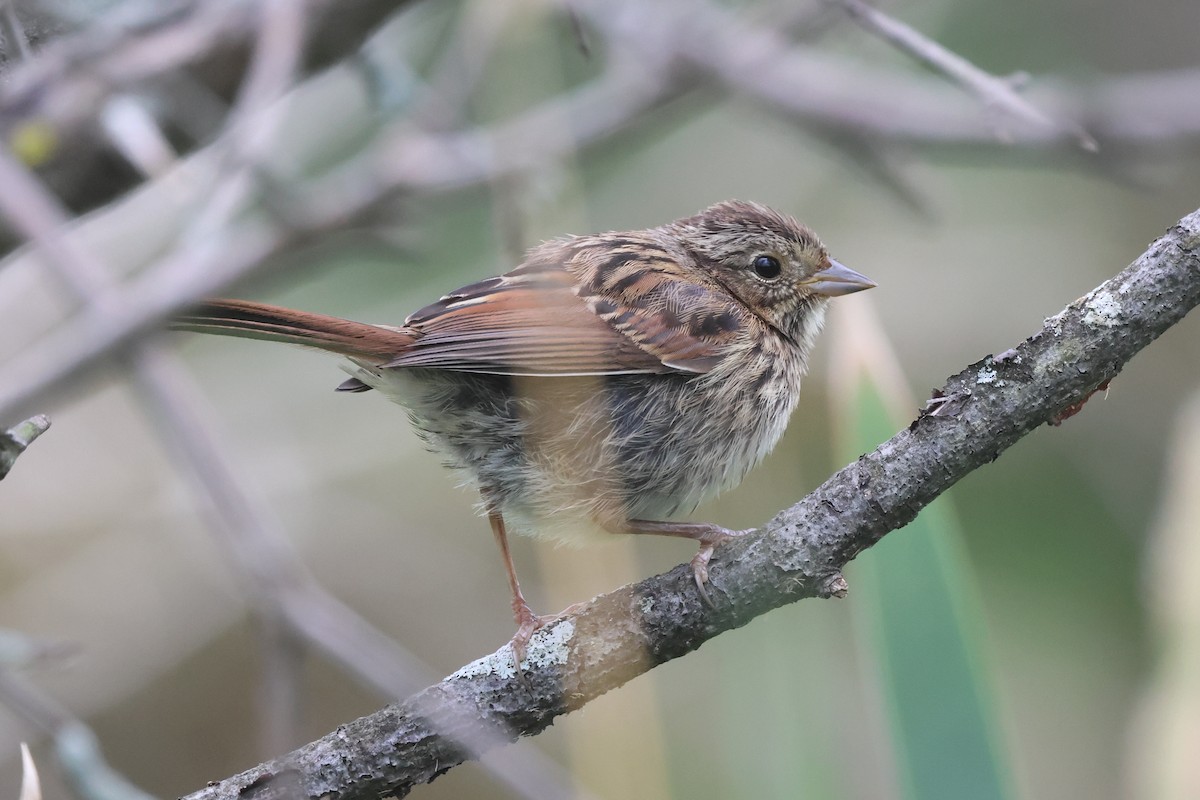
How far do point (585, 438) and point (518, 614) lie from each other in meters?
0.50

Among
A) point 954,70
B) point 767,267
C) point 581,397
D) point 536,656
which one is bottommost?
point 536,656

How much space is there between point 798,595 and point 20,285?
10.6ft

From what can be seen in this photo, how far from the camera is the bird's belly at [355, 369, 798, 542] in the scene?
298cm

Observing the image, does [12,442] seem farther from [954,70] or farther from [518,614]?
[954,70]

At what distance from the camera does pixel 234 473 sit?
2498mm

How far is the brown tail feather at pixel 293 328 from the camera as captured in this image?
2434 mm

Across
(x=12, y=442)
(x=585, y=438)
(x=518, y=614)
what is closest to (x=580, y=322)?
(x=585, y=438)

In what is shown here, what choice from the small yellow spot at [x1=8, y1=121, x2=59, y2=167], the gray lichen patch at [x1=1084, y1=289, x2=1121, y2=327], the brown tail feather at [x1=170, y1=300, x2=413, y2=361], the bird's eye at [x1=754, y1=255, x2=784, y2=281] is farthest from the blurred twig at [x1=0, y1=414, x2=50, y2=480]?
the bird's eye at [x1=754, y1=255, x2=784, y2=281]

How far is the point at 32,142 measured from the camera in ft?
9.21

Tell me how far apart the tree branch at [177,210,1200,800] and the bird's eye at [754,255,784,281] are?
148cm

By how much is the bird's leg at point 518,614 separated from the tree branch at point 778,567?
1.3 inches

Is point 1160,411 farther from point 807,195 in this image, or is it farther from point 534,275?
point 534,275

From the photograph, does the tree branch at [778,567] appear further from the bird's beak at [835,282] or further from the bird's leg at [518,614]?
the bird's beak at [835,282]

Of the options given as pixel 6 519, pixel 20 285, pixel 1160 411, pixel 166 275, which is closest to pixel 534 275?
pixel 166 275
